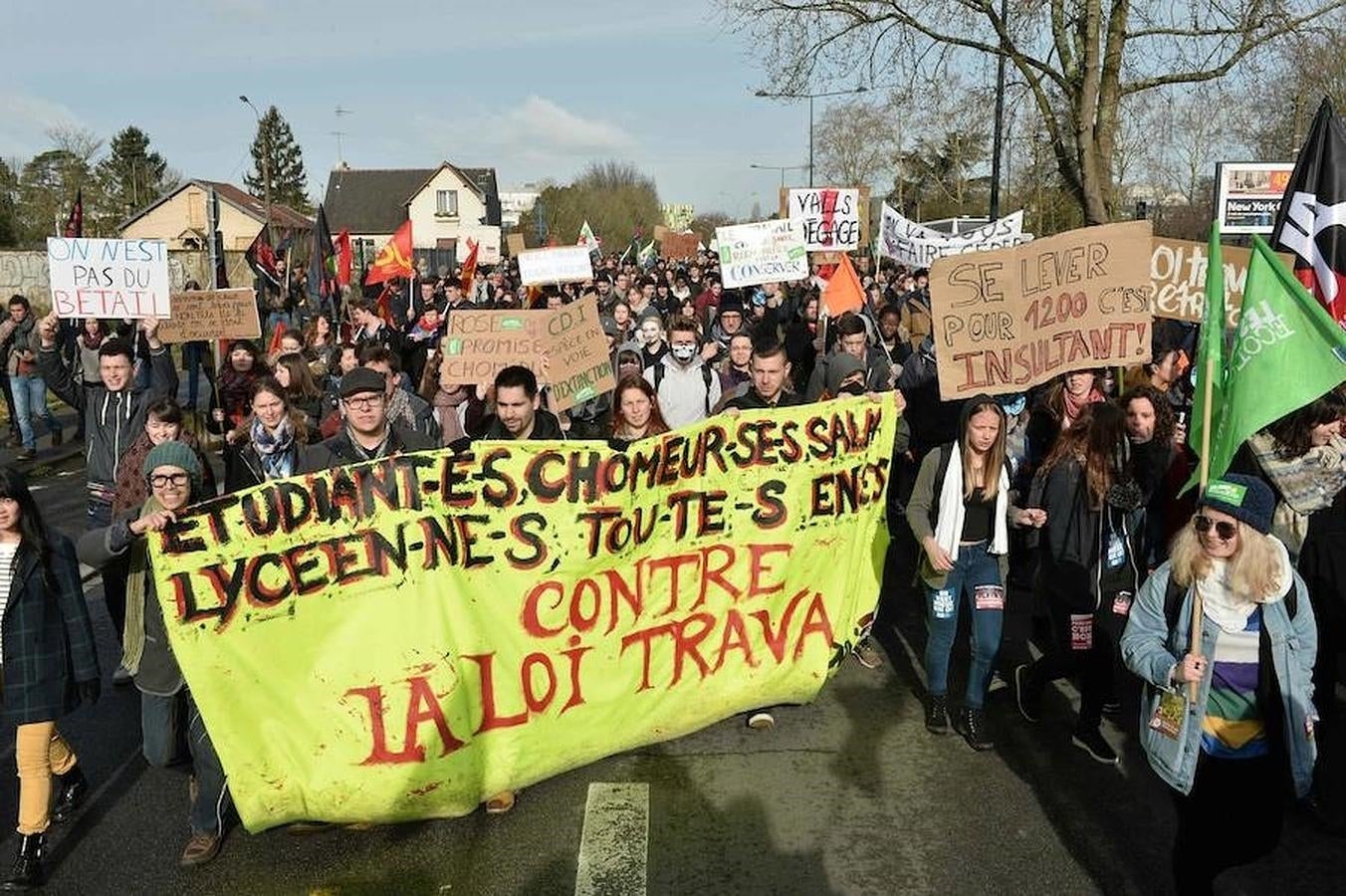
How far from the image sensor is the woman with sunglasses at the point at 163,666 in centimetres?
388

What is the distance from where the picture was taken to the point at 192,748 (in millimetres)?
3969

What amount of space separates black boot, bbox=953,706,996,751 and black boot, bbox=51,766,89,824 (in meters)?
3.82

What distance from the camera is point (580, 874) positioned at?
3875 mm

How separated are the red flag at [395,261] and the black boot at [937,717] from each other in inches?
475

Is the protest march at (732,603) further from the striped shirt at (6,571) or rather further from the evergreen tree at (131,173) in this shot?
the evergreen tree at (131,173)

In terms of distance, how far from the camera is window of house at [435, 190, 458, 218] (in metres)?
83.4

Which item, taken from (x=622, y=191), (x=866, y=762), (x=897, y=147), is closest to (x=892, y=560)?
(x=866, y=762)

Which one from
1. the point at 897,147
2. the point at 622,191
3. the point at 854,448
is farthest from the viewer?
the point at 622,191

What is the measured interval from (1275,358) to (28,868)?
15.2ft

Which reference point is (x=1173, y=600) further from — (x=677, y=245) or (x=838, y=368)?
(x=677, y=245)

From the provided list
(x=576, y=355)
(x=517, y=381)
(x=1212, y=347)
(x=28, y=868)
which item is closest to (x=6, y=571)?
(x=28, y=868)

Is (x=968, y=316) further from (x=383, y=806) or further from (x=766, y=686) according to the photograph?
(x=383, y=806)

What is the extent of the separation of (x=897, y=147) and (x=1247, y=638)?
49700mm

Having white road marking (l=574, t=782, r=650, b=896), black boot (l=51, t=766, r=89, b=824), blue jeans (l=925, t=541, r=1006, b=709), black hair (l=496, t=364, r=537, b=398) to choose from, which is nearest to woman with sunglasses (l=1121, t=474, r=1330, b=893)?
blue jeans (l=925, t=541, r=1006, b=709)
